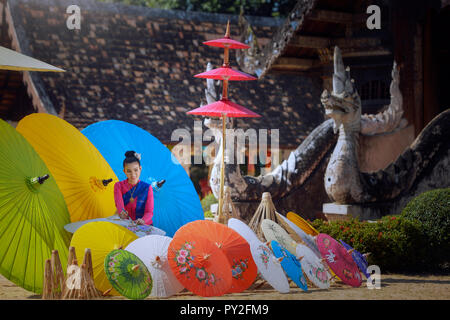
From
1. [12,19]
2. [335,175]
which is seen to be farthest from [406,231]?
[12,19]

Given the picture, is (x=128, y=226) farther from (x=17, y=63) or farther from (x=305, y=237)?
(x=305, y=237)

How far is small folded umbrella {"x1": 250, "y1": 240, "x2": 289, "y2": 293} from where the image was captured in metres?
6.92

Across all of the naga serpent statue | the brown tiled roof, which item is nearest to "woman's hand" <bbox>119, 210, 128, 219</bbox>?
the naga serpent statue

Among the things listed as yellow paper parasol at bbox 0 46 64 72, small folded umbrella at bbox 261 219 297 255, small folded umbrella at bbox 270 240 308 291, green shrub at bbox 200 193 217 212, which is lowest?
green shrub at bbox 200 193 217 212

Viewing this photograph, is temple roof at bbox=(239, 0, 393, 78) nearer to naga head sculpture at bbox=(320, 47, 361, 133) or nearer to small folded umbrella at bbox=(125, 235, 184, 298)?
naga head sculpture at bbox=(320, 47, 361, 133)

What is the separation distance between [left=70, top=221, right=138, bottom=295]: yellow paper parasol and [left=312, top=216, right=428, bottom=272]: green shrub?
135 inches

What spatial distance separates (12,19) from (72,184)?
913cm

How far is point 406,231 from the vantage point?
876 centimetres

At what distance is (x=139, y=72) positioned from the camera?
17.2 meters

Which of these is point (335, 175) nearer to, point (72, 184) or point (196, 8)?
point (72, 184)

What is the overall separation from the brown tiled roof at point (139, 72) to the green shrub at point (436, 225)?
5.83m

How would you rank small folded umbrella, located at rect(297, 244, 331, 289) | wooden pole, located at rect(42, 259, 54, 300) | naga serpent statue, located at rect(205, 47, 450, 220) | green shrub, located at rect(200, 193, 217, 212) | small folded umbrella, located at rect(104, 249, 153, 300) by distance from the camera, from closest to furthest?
wooden pole, located at rect(42, 259, 54, 300) < small folded umbrella, located at rect(104, 249, 153, 300) < small folded umbrella, located at rect(297, 244, 331, 289) < naga serpent statue, located at rect(205, 47, 450, 220) < green shrub, located at rect(200, 193, 217, 212)

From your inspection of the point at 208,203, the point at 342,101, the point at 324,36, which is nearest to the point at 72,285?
the point at 342,101

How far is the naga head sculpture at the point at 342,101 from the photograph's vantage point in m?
10.1
